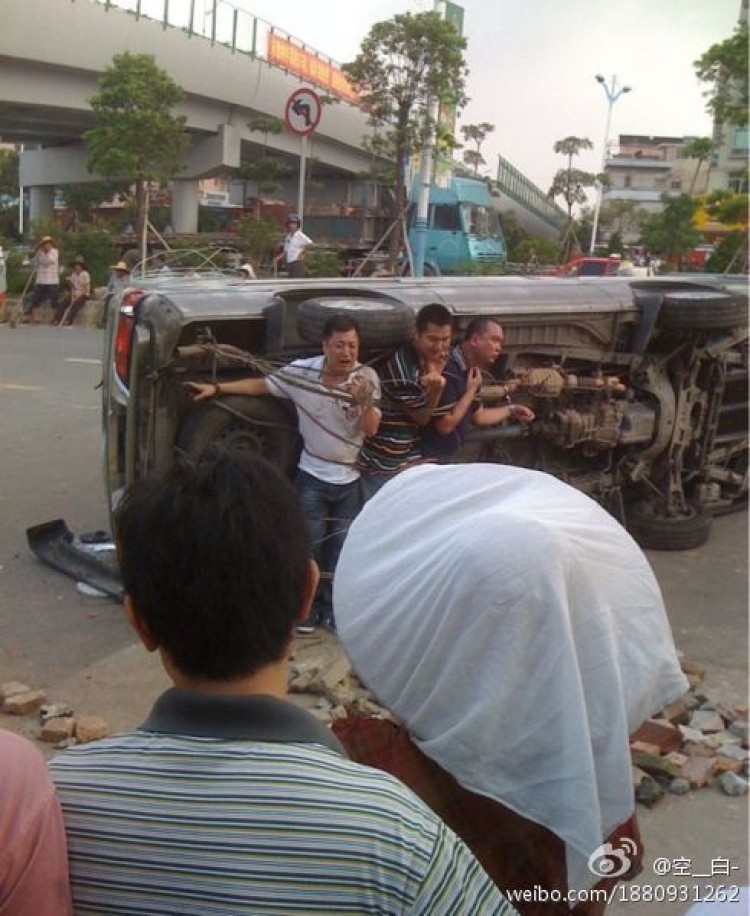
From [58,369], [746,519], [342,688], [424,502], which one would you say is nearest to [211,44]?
[58,369]

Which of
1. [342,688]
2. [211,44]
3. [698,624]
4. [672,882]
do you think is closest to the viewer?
[672,882]

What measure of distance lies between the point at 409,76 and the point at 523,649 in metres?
20.4

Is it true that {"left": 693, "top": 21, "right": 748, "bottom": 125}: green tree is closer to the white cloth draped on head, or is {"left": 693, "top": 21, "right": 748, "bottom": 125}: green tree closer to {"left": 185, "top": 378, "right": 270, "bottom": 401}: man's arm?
{"left": 185, "top": 378, "right": 270, "bottom": 401}: man's arm

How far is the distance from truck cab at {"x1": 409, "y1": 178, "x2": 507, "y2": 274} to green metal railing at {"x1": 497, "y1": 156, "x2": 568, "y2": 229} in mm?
11700

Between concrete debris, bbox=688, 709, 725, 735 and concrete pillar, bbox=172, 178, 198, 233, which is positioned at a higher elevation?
concrete pillar, bbox=172, 178, 198, 233

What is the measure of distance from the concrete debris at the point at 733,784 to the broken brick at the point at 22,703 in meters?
2.61

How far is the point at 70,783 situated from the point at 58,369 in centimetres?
1125

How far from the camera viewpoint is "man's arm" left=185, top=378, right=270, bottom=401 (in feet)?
15.3

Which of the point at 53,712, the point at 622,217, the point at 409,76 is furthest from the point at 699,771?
the point at 622,217

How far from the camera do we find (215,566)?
4.05ft

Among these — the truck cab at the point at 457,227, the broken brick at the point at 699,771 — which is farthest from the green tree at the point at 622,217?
the broken brick at the point at 699,771

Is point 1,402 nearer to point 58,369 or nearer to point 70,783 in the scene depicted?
point 58,369

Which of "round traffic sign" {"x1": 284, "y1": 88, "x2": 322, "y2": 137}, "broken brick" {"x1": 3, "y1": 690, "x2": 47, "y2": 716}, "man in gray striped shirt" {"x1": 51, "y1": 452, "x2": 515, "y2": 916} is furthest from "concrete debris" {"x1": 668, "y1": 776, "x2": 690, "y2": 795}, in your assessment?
"round traffic sign" {"x1": 284, "y1": 88, "x2": 322, "y2": 137}

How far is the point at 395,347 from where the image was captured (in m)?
4.91
